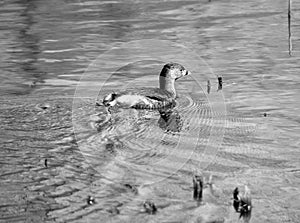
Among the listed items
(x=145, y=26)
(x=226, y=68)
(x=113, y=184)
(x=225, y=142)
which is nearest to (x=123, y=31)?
(x=145, y=26)

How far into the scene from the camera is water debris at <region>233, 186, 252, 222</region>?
20.9 ft

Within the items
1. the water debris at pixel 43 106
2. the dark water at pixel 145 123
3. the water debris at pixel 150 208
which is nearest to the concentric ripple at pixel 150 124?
the dark water at pixel 145 123

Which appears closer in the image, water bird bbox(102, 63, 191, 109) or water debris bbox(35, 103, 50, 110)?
water debris bbox(35, 103, 50, 110)

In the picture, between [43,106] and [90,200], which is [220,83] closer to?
[43,106]

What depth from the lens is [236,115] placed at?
9.50m

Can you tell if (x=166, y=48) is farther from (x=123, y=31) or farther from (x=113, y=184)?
(x=113, y=184)

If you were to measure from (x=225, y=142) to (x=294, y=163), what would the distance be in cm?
94

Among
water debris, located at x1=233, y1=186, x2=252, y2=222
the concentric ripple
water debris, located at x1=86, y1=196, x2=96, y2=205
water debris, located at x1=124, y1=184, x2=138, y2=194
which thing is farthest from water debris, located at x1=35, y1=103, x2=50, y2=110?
water debris, located at x1=233, y1=186, x2=252, y2=222

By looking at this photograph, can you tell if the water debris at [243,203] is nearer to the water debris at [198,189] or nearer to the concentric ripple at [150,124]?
the water debris at [198,189]

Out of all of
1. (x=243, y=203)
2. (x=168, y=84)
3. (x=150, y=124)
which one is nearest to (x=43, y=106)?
(x=150, y=124)

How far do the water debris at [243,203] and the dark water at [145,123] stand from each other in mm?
78

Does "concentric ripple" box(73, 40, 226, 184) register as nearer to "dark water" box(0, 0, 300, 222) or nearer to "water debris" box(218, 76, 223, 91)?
"dark water" box(0, 0, 300, 222)

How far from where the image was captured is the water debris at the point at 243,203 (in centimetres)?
637

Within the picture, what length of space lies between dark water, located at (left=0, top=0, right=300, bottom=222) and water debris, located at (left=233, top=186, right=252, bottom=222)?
78 mm
